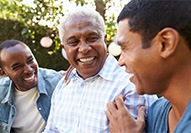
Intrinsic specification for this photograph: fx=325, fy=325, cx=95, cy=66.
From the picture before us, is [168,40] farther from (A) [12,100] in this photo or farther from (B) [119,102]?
(A) [12,100]

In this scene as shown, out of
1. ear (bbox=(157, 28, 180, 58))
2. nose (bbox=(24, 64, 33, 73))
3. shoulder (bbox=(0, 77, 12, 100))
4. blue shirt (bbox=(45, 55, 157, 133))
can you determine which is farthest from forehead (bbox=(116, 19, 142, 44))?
shoulder (bbox=(0, 77, 12, 100))

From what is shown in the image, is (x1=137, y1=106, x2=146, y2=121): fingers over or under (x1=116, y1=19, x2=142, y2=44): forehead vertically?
under

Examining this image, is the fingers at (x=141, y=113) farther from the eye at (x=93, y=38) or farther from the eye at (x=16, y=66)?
the eye at (x=16, y=66)

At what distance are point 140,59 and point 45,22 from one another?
665cm

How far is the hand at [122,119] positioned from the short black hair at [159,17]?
62 cm

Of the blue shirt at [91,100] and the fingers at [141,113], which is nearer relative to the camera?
the fingers at [141,113]

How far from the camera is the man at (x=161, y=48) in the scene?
4.53 feet

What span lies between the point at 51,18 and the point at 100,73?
207 inches

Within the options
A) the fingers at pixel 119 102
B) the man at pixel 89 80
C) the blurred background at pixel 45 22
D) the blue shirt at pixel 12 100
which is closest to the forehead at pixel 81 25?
the man at pixel 89 80

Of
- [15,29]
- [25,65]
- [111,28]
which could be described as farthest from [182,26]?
[15,29]

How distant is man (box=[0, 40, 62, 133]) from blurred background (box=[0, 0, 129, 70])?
189 cm

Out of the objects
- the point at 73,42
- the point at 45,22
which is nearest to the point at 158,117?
the point at 73,42

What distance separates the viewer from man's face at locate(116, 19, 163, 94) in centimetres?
144

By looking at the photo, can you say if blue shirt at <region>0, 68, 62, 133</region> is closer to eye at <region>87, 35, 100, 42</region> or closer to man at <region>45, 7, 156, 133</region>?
man at <region>45, 7, 156, 133</region>
